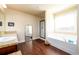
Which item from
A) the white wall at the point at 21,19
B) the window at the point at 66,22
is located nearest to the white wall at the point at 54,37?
the window at the point at 66,22

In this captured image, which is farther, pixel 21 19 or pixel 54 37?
pixel 21 19

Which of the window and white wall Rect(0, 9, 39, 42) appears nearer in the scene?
Result: the window

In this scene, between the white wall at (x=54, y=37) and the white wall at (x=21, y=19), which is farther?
the white wall at (x=21, y=19)

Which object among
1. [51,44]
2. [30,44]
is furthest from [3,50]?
[51,44]

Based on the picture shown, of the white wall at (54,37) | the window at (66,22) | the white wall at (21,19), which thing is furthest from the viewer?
the white wall at (21,19)

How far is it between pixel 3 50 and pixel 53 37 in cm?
97

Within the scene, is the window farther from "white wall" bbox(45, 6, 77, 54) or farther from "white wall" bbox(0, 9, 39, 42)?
"white wall" bbox(0, 9, 39, 42)

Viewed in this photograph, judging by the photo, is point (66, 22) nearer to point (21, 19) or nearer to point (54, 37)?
point (54, 37)

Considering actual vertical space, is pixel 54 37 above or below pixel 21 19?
below

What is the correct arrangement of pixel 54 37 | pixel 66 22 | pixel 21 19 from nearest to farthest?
pixel 66 22 < pixel 54 37 < pixel 21 19

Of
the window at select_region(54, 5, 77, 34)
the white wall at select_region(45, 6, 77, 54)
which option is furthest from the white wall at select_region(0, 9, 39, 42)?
the window at select_region(54, 5, 77, 34)

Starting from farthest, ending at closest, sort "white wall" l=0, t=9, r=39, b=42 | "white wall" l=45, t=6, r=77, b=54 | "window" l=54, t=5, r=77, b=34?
"white wall" l=0, t=9, r=39, b=42, "white wall" l=45, t=6, r=77, b=54, "window" l=54, t=5, r=77, b=34

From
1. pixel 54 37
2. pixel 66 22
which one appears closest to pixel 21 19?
pixel 54 37

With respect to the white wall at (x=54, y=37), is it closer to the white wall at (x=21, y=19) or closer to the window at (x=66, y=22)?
the window at (x=66, y=22)
